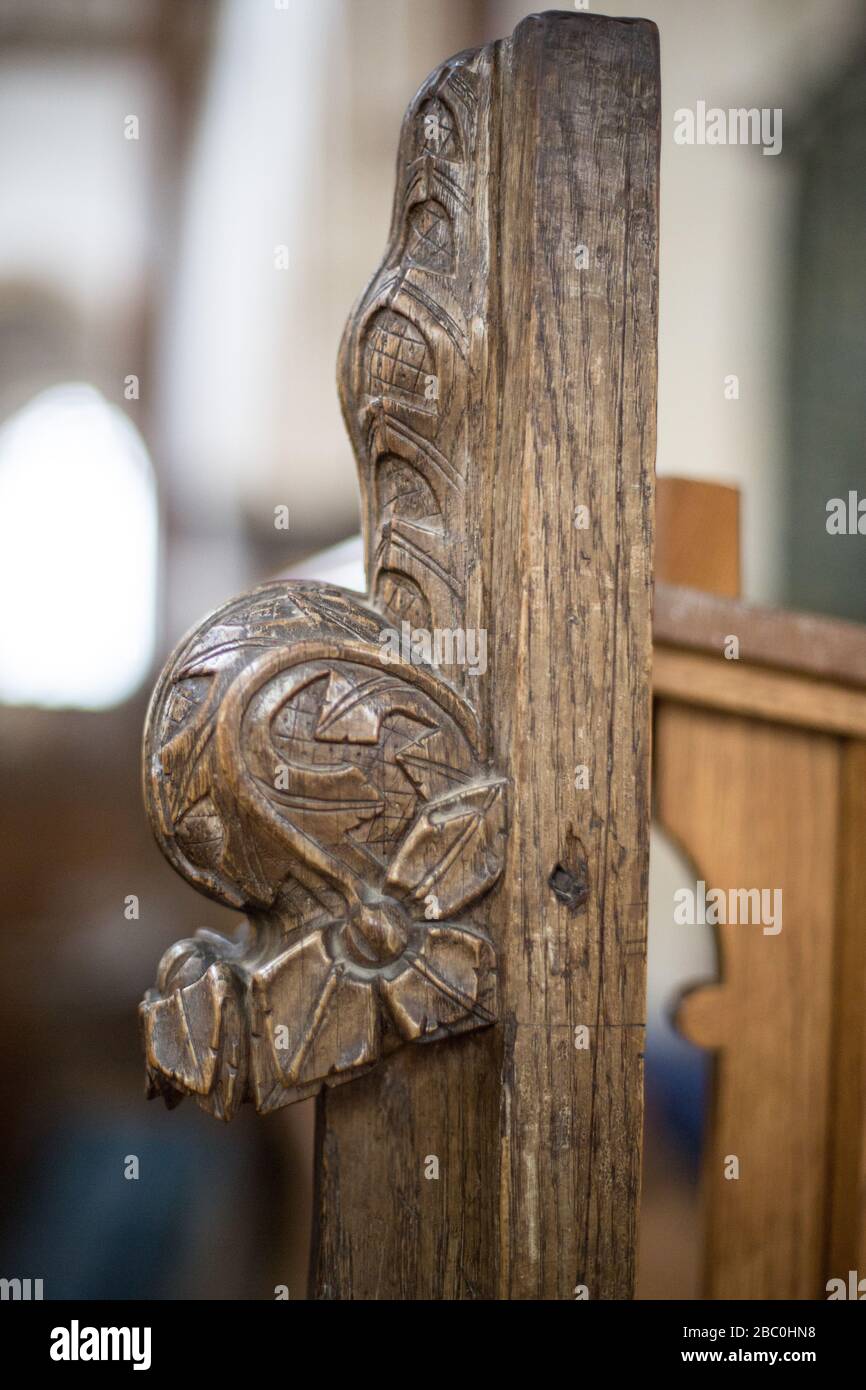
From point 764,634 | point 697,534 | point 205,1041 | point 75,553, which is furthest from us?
point 75,553

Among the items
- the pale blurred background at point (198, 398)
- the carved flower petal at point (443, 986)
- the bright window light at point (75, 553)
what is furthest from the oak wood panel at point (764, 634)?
the bright window light at point (75, 553)

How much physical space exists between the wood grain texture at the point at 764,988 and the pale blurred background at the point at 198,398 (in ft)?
3.18

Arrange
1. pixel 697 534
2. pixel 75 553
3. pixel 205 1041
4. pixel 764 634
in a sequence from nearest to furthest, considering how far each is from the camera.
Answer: pixel 205 1041 → pixel 764 634 → pixel 697 534 → pixel 75 553

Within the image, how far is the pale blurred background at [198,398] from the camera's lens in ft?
5.74

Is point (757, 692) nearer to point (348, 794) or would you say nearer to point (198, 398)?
point (348, 794)

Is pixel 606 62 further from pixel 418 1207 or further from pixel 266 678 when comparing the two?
pixel 418 1207

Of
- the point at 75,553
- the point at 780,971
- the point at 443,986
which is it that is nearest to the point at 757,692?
the point at 780,971

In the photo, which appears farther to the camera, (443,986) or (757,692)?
(757,692)

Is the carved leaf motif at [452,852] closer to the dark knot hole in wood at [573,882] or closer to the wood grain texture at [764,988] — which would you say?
the dark knot hole in wood at [573,882]

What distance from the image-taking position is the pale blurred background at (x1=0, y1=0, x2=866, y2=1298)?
175 centimetres

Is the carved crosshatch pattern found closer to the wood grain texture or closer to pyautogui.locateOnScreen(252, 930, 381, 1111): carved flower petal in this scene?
pyautogui.locateOnScreen(252, 930, 381, 1111): carved flower petal

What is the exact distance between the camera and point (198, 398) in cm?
184

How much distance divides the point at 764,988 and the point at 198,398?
1.38m

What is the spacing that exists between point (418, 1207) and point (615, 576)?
1.05ft
